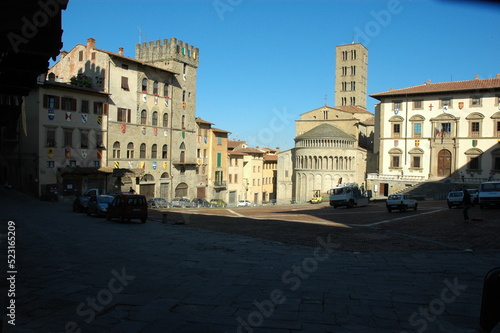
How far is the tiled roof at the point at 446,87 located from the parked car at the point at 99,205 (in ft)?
145

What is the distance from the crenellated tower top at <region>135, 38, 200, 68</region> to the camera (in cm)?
5497

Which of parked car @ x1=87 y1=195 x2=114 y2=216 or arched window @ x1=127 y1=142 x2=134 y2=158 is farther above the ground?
arched window @ x1=127 y1=142 x2=134 y2=158

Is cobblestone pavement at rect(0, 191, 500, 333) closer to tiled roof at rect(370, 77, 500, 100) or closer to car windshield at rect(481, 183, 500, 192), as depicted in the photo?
car windshield at rect(481, 183, 500, 192)

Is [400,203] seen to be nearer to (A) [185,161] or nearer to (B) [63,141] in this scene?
(B) [63,141]

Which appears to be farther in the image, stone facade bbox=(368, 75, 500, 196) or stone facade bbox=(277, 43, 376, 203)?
stone facade bbox=(277, 43, 376, 203)

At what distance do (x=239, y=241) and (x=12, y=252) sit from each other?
778cm

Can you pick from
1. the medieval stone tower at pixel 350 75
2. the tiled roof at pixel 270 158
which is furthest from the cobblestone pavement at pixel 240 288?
the medieval stone tower at pixel 350 75

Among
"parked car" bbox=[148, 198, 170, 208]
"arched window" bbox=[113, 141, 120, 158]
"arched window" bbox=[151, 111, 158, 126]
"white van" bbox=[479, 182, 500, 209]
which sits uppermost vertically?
"arched window" bbox=[151, 111, 158, 126]

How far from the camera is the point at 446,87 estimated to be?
181 ft

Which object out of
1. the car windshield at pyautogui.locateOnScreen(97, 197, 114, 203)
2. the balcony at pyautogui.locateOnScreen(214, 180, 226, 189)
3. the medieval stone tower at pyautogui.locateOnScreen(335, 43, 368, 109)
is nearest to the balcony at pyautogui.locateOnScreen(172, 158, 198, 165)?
the balcony at pyautogui.locateOnScreen(214, 180, 226, 189)

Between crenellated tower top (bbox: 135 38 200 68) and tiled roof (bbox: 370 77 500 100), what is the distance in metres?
27.7

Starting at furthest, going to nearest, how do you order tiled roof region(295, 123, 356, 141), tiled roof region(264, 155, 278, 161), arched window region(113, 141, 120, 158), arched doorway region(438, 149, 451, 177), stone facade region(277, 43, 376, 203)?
tiled roof region(264, 155, 278, 161) < tiled roof region(295, 123, 356, 141) < stone facade region(277, 43, 376, 203) < arched doorway region(438, 149, 451, 177) < arched window region(113, 141, 120, 158)

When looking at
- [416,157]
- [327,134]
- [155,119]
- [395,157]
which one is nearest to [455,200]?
[416,157]

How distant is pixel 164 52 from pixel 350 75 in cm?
7332
